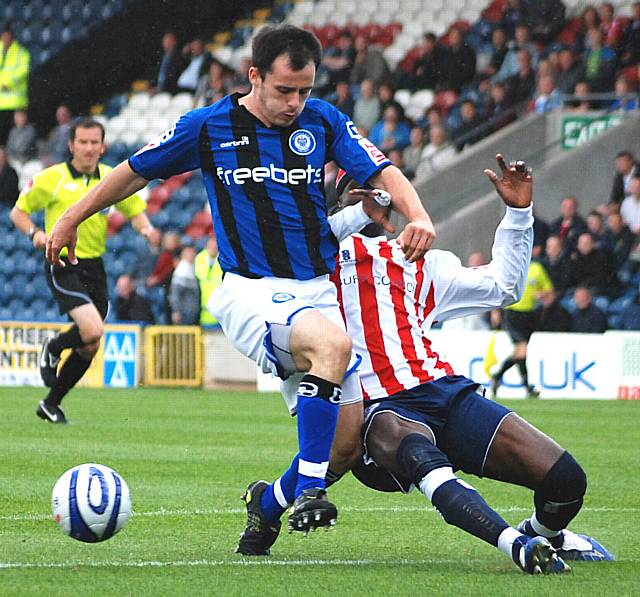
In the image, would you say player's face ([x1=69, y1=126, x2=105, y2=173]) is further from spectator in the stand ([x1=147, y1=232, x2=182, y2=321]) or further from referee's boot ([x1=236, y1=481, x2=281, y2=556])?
spectator in the stand ([x1=147, y1=232, x2=182, y2=321])

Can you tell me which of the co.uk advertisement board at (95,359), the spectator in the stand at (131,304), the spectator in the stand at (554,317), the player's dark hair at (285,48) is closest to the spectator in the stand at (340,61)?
the spectator in the stand at (131,304)

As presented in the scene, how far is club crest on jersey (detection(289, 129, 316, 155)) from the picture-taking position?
5.29m

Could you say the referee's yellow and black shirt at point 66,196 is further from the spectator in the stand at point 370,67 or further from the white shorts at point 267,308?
the spectator in the stand at point 370,67

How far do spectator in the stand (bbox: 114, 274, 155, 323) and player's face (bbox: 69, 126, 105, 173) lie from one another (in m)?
7.91

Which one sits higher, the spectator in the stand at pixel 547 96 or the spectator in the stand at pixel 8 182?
the spectator in the stand at pixel 547 96

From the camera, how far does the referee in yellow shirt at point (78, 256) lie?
11.1 m

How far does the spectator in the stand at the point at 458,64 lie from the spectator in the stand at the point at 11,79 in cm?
736

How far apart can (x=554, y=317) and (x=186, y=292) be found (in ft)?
16.1

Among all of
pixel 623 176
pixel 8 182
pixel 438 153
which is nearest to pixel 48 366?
pixel 623 176

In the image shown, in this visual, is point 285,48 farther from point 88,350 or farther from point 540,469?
point 88,350

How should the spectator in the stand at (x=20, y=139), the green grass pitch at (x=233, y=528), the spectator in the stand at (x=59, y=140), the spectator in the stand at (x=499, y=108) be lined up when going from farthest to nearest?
the spectator in the stand at (x=20, y=139) → the spectator in the stand at (x=59, y=140) → the spectator in the stand at (x=499, y=108) → the green grass pitch at (x=233, y=528)

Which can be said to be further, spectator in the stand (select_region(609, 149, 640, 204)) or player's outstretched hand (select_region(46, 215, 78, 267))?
spectator in the stand (select_region(609, 149, 640, 204))

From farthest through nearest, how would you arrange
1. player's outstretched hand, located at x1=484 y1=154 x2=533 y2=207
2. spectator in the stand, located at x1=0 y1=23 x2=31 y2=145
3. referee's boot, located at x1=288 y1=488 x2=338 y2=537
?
spectator in the stand, located at x1=0 y1=23 x2=31 y2=145, player's outstretched hand, located at x1=484 y1=154 x2=533 y2=207, referee's boot, located at x1=288 y1=488 x2=338 y2=537

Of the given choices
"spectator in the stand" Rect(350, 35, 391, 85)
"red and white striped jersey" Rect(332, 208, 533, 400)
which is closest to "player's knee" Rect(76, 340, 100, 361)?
"red and white striped jersey" Rect(332, 208, 533, 400)
